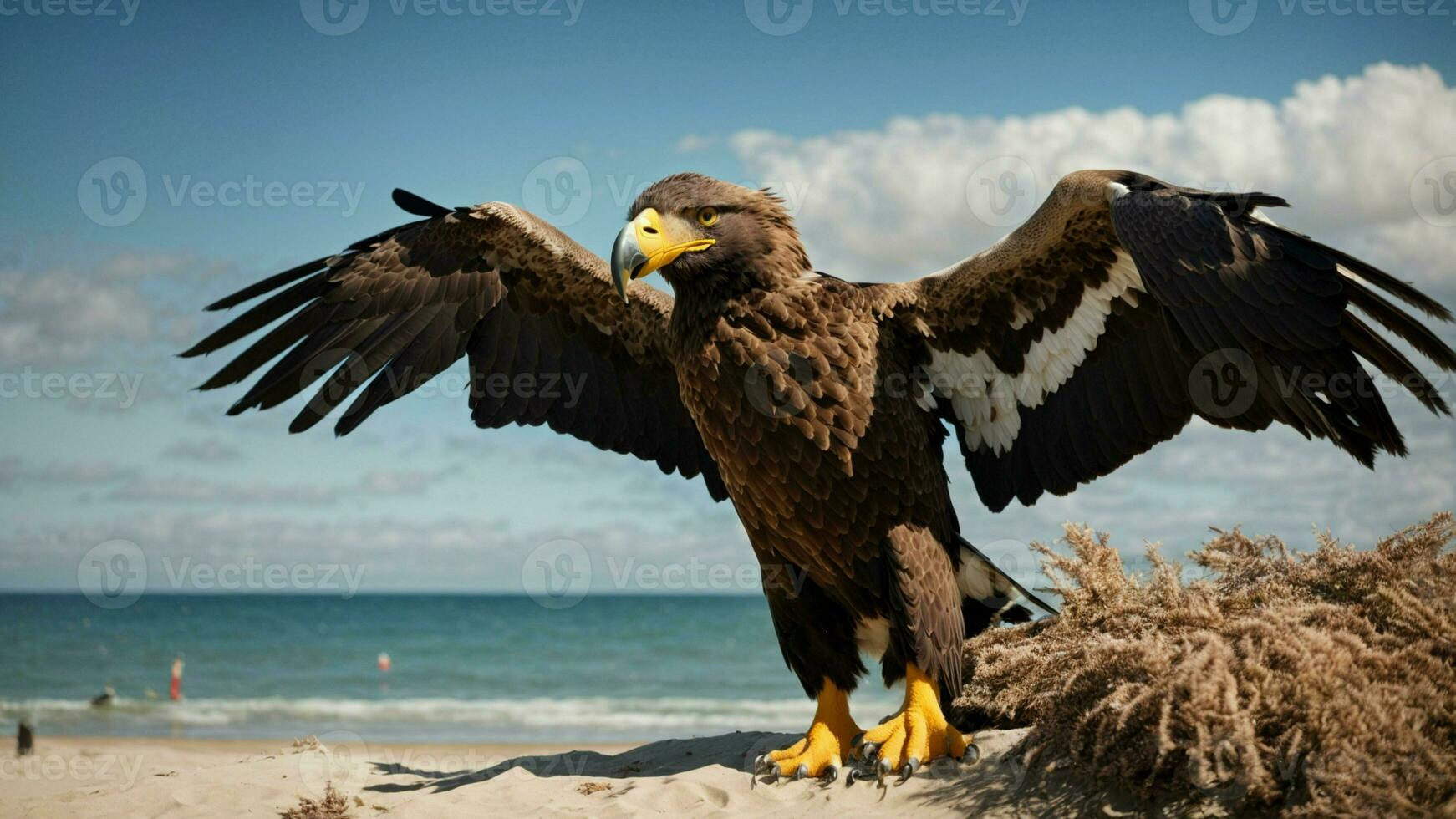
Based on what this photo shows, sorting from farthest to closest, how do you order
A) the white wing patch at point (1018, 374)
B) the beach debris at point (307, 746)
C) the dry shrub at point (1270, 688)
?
the beach debris at point (307, 746)
the white wing patch at point (1018, 374)
the dry shrub at point (1270, 688)

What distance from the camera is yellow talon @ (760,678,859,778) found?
4.47 metres

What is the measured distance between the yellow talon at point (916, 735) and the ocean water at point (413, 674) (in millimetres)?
2025

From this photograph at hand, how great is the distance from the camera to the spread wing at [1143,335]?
11.5 feet

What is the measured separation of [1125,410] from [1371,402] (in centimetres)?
112

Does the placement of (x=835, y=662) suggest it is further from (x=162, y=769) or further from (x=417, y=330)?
(x=162, y=769)

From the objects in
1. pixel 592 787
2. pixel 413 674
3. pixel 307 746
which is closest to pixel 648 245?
pixel 592 787

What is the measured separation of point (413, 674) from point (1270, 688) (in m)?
22.9

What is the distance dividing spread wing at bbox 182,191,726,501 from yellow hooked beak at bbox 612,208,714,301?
0.89 meters

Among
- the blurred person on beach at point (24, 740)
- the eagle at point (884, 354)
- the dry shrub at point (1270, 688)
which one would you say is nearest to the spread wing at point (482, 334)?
the eagle at point (884, 354)

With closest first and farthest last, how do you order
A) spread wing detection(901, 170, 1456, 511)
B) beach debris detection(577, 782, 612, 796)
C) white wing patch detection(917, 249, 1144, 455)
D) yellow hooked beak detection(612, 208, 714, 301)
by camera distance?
spread wing detection(901, 170, 1456, 511) < yellow hooked beak detection(612, 208, 714, 301) < white wing patch detection(917, 249, 1144, 455) < beach debris detection(577, 782, 612, 796)

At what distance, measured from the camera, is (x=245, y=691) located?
19.9 metres

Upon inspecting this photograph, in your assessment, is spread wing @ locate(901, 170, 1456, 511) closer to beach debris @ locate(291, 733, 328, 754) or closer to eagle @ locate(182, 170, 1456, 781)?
eagle @ locate(182, 170, 1456, 781)

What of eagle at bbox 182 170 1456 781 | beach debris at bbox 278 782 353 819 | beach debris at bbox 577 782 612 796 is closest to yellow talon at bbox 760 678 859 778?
eagle at bbox 182 170 1456 781

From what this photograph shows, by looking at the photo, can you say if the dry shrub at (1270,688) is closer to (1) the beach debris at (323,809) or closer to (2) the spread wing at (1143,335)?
(2) the spread wing at (1143,335)
